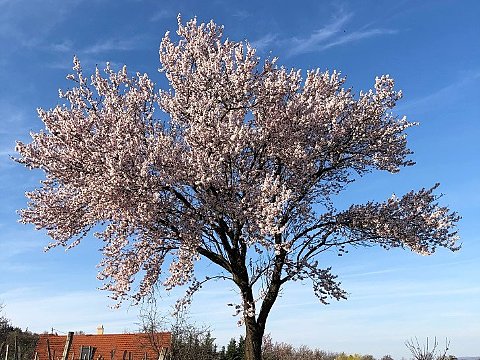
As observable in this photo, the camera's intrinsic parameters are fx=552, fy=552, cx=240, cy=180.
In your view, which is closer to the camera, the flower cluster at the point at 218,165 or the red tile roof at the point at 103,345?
the flower cluster at the point at 218,165

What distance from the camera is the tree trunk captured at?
15633 mm

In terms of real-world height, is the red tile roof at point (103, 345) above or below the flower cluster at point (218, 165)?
below

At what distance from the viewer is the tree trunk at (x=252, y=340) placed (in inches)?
615

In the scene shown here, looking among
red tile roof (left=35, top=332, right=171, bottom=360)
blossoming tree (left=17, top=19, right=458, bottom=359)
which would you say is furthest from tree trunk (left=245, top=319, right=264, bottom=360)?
red tile roof (left=35, top=332, right=171, bottom=360)

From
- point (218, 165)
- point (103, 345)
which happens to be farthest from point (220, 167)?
point (103, 345)

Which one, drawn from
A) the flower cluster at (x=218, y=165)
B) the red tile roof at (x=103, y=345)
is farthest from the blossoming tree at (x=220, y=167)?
the red tile roof at (x=103, y=345)

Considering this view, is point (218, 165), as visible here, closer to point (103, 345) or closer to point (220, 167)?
point (220, 167)

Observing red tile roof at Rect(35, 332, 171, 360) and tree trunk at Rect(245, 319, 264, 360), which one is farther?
red tile roof at Rect(35, 332, 171, 360)

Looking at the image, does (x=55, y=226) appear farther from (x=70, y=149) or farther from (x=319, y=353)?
(x=319, y=353)

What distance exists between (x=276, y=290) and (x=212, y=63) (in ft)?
22.7

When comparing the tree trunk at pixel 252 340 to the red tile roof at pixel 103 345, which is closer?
the tree trunk at pixel 252 340

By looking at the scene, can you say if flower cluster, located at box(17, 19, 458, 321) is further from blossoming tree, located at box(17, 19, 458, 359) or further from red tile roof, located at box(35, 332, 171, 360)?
red tile roof, located at box(35, 332, 171, 360)

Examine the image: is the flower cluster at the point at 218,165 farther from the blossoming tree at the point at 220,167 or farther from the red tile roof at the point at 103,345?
the red tile roof at the point at 103,345

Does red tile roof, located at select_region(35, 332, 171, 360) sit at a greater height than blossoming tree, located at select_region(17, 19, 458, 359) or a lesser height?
lesser
